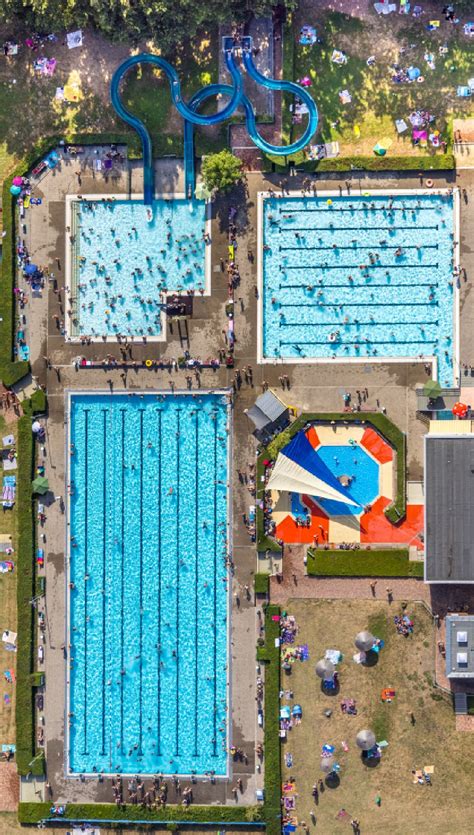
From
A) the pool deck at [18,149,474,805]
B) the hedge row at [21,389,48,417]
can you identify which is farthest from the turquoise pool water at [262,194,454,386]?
the hedge row at [21,389,48,417]

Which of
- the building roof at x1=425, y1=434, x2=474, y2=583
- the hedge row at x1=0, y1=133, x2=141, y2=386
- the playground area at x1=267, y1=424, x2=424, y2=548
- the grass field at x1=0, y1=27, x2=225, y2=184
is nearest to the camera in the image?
the building roof at x1=425, y1=434, x2=474, y2=583

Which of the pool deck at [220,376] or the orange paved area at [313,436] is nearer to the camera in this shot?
the pool deck at [220,376]

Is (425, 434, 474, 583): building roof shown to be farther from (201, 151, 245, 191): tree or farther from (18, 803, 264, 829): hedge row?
(201, 151, 245, 191): tree

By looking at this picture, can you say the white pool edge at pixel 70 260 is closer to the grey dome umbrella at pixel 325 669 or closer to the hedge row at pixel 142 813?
the grey dome umbrella at pixel 325 669

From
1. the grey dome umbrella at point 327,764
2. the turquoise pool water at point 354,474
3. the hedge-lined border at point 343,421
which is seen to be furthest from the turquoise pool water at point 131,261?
the grey dome umbrella at point 327,764

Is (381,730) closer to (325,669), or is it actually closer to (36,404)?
(325,669)

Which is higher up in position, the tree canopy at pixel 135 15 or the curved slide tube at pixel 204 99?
the tree canopy at pixel 135 15

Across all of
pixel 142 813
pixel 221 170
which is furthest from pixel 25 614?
pixel 221 170

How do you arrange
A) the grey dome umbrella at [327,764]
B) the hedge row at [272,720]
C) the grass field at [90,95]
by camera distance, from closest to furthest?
1. the hedge row at [272,720]
2. the grey dome umbrella at [327,764]
3. the grass field at [90,95]
